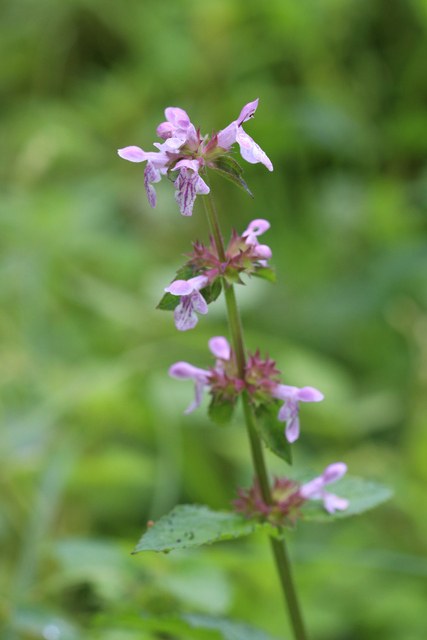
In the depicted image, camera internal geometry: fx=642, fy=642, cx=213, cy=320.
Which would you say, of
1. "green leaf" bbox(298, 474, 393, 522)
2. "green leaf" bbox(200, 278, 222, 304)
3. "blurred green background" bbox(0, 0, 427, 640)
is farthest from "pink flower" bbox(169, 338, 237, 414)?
"blurred green background" bbox(0, 0, 427, 640)

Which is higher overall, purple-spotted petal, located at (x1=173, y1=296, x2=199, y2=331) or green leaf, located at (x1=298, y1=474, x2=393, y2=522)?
purple-spotted petal, located at (x1=173, y1=296, x2=199, y2=331)

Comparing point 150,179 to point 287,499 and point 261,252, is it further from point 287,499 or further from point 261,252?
point 287,499

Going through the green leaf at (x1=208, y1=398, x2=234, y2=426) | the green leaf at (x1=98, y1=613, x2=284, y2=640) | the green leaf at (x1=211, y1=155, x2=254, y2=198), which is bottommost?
the green leaf at (x1=98, y1=613, x2=284, y2=640)

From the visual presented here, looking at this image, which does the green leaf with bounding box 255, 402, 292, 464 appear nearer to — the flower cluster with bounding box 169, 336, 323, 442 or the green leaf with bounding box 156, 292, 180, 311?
the flower cluster with bounding box 169, 336, 323, 442

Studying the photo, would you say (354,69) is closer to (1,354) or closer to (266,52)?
(266,52)

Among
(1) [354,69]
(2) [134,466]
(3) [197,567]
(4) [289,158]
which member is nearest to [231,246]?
(3) [197,567]
